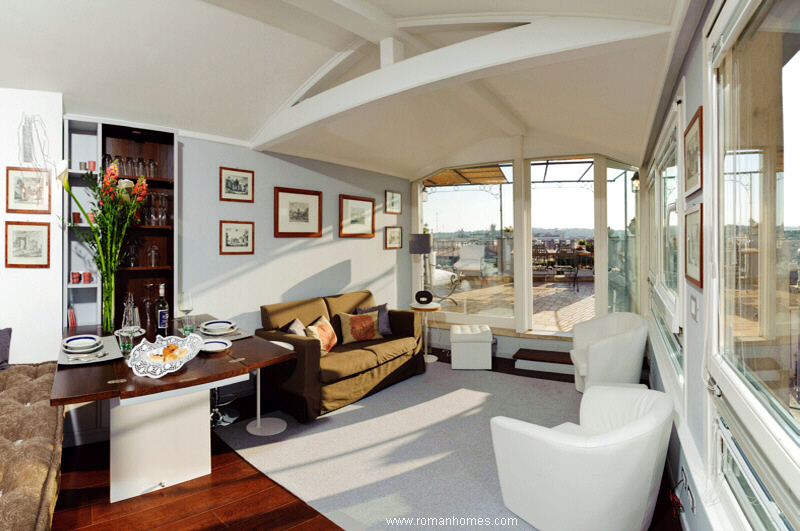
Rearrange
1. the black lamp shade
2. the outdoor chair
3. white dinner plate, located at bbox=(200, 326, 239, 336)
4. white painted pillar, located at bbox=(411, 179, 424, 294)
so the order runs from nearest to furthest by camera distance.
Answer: white dinner plate, located at bbox=(200, 326, 239, 336)
the black lamp shade
the outdoor chair
white painted pillar, located at bbox=(411, 179, 424, 294)

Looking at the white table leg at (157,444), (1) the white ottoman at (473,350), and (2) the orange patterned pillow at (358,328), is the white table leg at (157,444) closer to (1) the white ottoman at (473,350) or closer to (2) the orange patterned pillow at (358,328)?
(2) the orange patterned pillow at (358,328)

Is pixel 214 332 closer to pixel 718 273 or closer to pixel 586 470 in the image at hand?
pixel 586 470

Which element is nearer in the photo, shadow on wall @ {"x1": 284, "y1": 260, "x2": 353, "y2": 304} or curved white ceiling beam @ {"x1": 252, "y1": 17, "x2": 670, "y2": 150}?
curved white ceiling beam @ {"x1": 252, "y1": 17, "x2": 670, "y2": 150}

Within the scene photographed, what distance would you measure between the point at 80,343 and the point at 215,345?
0.77 metres

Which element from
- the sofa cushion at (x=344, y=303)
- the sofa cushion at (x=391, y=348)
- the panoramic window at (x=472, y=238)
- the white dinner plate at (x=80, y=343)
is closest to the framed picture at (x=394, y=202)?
the panoramic window at (x=472, y=238)

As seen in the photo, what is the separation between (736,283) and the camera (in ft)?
4.46

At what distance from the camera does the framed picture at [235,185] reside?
4055mm

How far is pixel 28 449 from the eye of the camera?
6.46ft

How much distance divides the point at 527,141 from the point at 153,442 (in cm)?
490

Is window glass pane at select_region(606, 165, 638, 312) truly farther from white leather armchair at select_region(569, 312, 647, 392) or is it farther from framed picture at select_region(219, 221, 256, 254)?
framed picture at select_region(219, 221, 256, 254)

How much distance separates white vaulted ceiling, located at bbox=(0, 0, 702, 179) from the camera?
2.35 meters

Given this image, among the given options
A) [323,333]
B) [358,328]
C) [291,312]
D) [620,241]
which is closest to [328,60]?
[291,312]

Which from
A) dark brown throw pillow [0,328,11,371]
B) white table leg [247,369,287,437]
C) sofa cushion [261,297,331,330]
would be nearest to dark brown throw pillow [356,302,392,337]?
sofa cushion [261,297,331,330]

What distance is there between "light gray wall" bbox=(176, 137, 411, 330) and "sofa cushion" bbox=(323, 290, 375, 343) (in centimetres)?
20
